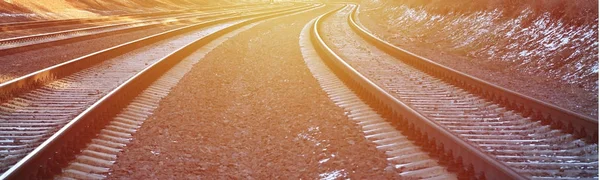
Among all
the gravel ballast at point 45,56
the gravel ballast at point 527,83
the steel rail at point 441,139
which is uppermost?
the steel rail at point 441,139

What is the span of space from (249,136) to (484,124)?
2.91 m

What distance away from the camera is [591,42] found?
11.8 metres

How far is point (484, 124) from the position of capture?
7418 mm

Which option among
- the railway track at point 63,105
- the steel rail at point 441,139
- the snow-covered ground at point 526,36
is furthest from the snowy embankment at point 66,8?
the steel rail at point 441,139

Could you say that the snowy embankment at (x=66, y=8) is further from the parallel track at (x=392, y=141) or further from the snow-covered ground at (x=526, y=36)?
the parallel track at (x=392, y=141)

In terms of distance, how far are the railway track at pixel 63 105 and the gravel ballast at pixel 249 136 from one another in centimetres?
53

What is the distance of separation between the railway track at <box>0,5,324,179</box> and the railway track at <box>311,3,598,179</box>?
138 inches

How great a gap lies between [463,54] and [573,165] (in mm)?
10609

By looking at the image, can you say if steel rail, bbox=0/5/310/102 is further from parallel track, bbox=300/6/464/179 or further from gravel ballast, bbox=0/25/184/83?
parallel track, bbox=300/6/464/179

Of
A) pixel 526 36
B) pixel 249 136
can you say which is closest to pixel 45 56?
pixel 249 136

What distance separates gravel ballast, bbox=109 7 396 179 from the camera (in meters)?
5.82

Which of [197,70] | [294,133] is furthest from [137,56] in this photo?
[294,133]

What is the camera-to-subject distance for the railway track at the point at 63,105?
222 inches

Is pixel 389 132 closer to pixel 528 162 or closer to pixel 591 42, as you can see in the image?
pixel 528 162
